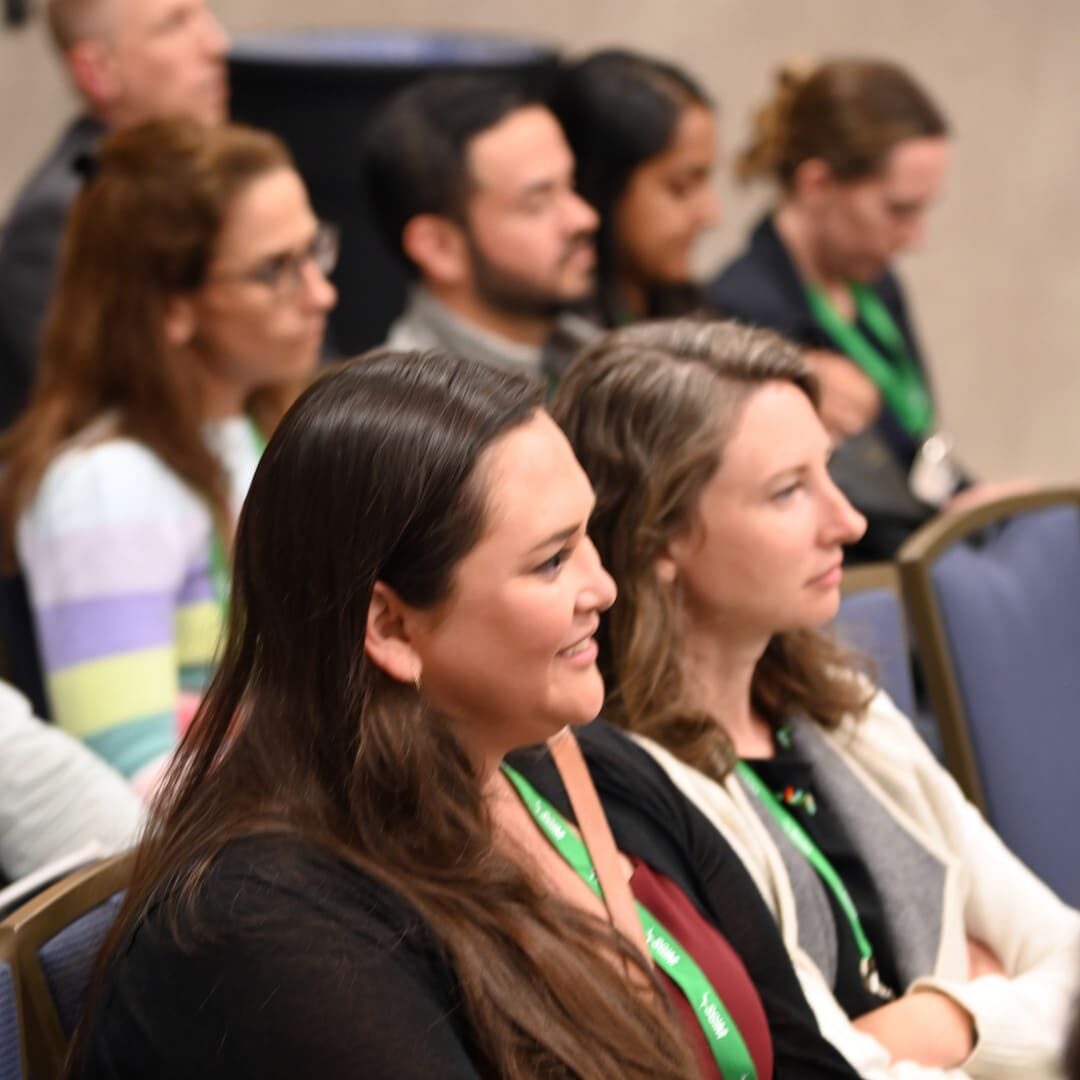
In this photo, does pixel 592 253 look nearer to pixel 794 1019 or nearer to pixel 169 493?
pixel 169 493

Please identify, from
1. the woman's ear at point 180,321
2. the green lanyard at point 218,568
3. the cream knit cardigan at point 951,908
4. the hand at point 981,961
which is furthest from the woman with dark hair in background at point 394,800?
the woman's ear at point 180,321

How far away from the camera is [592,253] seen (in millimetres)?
3359

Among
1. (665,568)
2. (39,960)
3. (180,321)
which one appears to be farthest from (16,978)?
(180,321)

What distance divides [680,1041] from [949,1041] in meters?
0.46

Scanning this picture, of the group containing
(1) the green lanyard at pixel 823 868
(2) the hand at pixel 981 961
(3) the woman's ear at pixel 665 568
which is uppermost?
(3) the woman's ear at pixel 665 568

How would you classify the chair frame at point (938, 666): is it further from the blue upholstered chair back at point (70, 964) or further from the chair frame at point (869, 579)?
the blue upholstered chair back at point (70, 964)

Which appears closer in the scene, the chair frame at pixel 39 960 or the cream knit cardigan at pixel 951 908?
the chair frame at pixel 39 960

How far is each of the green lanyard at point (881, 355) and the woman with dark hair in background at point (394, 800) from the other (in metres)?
2.17

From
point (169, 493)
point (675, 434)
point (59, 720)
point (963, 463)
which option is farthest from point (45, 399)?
point (963, 463)

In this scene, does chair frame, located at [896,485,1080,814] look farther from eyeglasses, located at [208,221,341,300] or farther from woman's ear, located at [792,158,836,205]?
woman's ear, located at [792,158,836,205]

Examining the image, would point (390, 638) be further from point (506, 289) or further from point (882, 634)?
point (506, 289)

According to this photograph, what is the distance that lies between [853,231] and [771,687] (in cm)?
182

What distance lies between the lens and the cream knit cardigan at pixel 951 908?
1.67m

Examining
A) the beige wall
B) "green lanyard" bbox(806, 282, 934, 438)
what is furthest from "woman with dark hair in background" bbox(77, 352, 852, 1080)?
the beige wall
